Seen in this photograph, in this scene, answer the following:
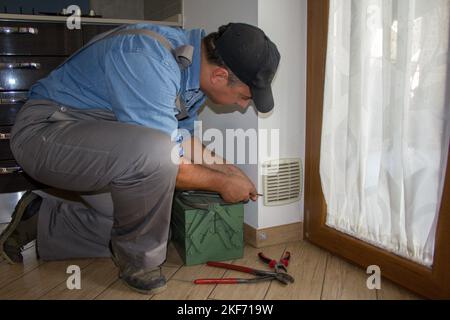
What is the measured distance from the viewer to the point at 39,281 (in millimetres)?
1167

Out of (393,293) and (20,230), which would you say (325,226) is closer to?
(393,293)

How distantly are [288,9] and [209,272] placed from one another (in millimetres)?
909

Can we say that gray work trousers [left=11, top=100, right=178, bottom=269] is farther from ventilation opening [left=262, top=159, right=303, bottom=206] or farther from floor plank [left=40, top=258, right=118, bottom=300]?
ventilation opening [left=262, top=159, right=303, bottom=206]

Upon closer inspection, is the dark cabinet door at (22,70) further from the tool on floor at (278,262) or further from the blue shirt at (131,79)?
the tool on floor at (278,262)

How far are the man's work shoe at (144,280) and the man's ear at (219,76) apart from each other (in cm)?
54

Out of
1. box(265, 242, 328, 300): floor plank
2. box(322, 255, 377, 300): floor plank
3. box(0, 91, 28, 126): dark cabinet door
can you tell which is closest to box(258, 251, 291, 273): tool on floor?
box(265, 242, 328, 300): floor plank

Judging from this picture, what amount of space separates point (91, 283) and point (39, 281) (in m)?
0.15

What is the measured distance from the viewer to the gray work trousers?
1005 millimetres

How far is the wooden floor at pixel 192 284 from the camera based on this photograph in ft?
3.56

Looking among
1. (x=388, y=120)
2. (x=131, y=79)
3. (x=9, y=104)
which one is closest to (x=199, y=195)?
(x=131, y=79)

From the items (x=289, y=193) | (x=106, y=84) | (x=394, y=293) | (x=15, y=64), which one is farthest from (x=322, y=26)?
(x=15, y=64)

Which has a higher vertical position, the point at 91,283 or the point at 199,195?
the point at 199,195

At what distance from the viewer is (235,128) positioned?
1.54 meters
